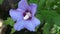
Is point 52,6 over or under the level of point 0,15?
over

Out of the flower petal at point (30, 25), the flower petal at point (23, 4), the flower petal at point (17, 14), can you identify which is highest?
the flower petal at point (23, 4)

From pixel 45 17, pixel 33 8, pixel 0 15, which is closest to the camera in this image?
pixel 33 8

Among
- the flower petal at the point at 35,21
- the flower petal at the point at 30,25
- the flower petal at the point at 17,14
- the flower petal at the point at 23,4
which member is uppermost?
the flower petal at the point at 23,4

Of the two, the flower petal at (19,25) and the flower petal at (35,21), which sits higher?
the flower petal at (35,21)

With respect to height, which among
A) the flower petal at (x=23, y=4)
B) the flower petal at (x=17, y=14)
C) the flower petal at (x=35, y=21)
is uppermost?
the flower petal at (x=23, y=4)

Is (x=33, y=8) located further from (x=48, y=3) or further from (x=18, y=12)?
(x=48, y=3)

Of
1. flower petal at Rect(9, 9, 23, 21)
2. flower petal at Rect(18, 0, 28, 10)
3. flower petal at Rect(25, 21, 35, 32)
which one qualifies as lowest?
flower petal at Rect(25, 21, 35, 32)

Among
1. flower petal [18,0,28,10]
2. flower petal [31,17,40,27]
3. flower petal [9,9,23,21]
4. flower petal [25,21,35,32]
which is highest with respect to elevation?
flower petal [18,0,28,10]

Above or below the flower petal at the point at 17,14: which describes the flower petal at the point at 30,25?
below

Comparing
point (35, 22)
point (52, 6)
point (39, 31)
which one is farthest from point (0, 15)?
point (35, 22)

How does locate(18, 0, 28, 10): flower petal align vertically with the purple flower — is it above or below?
above

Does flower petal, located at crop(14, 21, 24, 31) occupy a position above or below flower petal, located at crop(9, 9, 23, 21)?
below
